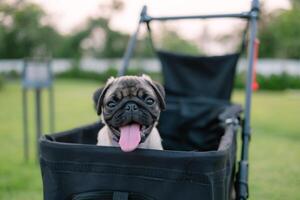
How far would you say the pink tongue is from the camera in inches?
71.6

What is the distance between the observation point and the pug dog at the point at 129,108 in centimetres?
195

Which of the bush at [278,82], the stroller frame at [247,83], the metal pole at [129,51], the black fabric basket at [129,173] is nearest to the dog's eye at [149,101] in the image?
the black fabric basket at [129,173]

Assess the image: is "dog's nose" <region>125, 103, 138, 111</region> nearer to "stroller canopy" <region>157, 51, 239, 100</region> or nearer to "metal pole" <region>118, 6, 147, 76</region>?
"metal pole" <region>118, 6, 147, 76</region>

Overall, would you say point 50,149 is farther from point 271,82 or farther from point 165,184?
point 271,82

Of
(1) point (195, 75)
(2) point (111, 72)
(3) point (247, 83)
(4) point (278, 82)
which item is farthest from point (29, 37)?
(3) point (247, 83)

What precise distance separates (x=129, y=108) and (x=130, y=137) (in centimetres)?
13

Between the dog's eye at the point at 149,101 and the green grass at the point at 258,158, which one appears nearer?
the dog's eye at the point at 149,101

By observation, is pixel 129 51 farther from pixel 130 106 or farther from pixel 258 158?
pixel 258 158

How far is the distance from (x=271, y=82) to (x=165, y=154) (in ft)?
58.5

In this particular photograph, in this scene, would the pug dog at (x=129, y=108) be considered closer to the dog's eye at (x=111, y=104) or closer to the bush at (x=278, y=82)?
the dog's eye at (x=111, y=104)

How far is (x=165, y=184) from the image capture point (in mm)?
1752

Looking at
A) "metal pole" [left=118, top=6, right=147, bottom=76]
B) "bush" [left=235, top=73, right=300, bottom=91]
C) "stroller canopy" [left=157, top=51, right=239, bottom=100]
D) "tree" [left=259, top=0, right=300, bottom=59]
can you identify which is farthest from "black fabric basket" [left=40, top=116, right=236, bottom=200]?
"bush" [left=235, top=73, right=300, bottom=91]

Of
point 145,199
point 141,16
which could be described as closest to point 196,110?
point 141,16

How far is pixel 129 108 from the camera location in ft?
6.40
